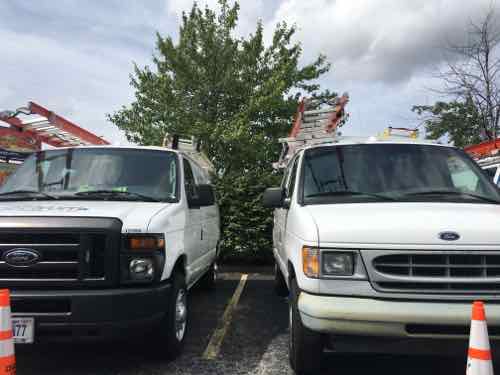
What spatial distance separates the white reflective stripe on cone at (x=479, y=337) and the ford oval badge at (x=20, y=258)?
3.07m

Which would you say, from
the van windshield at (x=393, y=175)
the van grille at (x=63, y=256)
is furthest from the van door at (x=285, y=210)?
the van grille at (x=63, y=256)

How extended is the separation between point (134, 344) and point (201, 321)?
1.14 m

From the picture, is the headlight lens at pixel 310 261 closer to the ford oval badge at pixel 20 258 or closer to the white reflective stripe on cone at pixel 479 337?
the white reflective stripe on cone at pixel 479 337

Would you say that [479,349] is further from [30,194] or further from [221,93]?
[221,93]

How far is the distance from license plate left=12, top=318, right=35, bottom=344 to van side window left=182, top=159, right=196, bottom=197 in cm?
214

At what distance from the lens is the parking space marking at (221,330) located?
4148 mm

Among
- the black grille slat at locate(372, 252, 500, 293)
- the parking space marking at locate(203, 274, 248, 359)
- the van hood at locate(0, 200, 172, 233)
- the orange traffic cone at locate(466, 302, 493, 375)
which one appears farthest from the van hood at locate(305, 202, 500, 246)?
the parking space marking at locate(203, 274, 248, 359)

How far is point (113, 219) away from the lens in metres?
3.42

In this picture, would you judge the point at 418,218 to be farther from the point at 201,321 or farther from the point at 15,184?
the point at 15,184

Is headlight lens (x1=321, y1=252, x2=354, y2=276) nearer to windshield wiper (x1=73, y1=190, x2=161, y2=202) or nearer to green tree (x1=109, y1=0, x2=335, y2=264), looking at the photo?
windshield wiper (x1=73, y1=190, x2=161, y2=202)

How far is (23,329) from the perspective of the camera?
3.15m

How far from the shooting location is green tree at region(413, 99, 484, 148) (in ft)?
55.9

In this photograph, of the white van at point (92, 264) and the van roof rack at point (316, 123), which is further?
the van roof rack at point (316, 123)

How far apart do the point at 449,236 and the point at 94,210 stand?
2.77 meters
